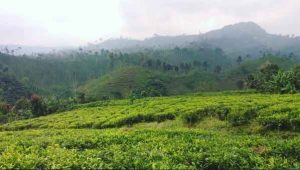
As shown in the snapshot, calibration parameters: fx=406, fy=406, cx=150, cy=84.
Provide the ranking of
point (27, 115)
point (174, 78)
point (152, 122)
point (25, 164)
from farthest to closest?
point (174, 78)
point (27, 115)
point (152, 122)
point (25, 164)

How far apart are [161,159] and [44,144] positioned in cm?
839

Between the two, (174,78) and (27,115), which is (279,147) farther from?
(174,78)

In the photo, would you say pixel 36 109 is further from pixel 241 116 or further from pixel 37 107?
pixel 241 116

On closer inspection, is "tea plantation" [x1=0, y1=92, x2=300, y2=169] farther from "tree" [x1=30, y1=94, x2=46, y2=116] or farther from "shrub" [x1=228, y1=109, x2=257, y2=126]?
"tree" [x1=30, y1=94, x2=46, y2=116]

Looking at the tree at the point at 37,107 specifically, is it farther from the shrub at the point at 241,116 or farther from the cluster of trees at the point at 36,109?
the shrub at the point at 241,116

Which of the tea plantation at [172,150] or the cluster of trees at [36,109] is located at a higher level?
the tea plantation at [172,150]

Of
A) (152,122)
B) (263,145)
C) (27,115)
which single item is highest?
(263,145)

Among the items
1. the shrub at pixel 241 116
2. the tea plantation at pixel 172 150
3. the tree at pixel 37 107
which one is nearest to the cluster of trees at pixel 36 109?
the tree at pixel 37 107

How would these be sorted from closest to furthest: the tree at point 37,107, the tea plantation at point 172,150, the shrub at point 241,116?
the tea plantation at point 172,150 < the shrub at point 241,116 < the tree at point 37,107

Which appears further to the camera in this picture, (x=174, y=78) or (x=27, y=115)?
(x=174, y=78)

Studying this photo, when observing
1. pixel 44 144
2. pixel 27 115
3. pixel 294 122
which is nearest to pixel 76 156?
pixel 44 144

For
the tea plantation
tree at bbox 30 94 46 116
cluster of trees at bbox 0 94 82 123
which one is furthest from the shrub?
tree at bbox 30 94 46 116

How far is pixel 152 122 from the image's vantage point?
48.3 metres

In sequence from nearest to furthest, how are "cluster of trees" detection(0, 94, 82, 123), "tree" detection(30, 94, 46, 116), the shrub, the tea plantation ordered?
the tea plantation < the shrub < "tree" detection(30, 94, 46, 116) < "cluster of trees" detection(0, 94, 82, 123)
